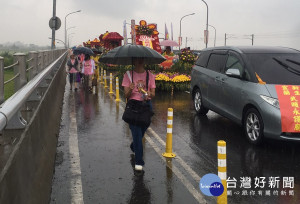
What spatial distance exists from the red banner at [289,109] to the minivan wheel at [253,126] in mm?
506

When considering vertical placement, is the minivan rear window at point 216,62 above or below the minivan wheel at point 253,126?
above

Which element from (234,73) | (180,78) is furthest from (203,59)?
(180,78)

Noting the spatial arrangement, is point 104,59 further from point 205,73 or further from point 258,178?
point 205,73

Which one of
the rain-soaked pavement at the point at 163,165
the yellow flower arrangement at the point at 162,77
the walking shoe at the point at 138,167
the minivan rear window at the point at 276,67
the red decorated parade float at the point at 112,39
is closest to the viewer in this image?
the rain-soaked pavement at the point at 163,165

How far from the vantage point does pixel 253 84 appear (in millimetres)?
7473

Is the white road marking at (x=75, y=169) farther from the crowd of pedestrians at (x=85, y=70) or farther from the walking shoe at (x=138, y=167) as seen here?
the crowd of pedestrians at (x=85, y=70)

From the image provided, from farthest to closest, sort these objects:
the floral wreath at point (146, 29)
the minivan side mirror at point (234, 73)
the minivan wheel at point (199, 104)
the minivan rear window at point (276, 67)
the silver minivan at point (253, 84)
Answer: the floral wreath at point (146, 29) < the minivan wheel at point (199, 104) < the minivan side mirror at point (234, 73) < the minivan rear window at point (276, 67) < the silver minivan at point (253, 84)

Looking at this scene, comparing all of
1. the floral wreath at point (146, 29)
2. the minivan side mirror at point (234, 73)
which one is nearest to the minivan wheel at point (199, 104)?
the minivan side mirror at point (234, 73)

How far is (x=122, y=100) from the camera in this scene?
1398 cm

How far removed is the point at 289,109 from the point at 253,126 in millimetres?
928

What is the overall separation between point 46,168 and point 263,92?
4.32 metres

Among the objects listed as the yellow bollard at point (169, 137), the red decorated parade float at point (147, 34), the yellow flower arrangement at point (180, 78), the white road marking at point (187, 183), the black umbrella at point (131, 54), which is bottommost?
the white road marking at point (187, 183)

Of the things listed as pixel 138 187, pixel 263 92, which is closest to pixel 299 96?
pixel 263 92

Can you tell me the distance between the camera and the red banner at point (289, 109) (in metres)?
6.59
